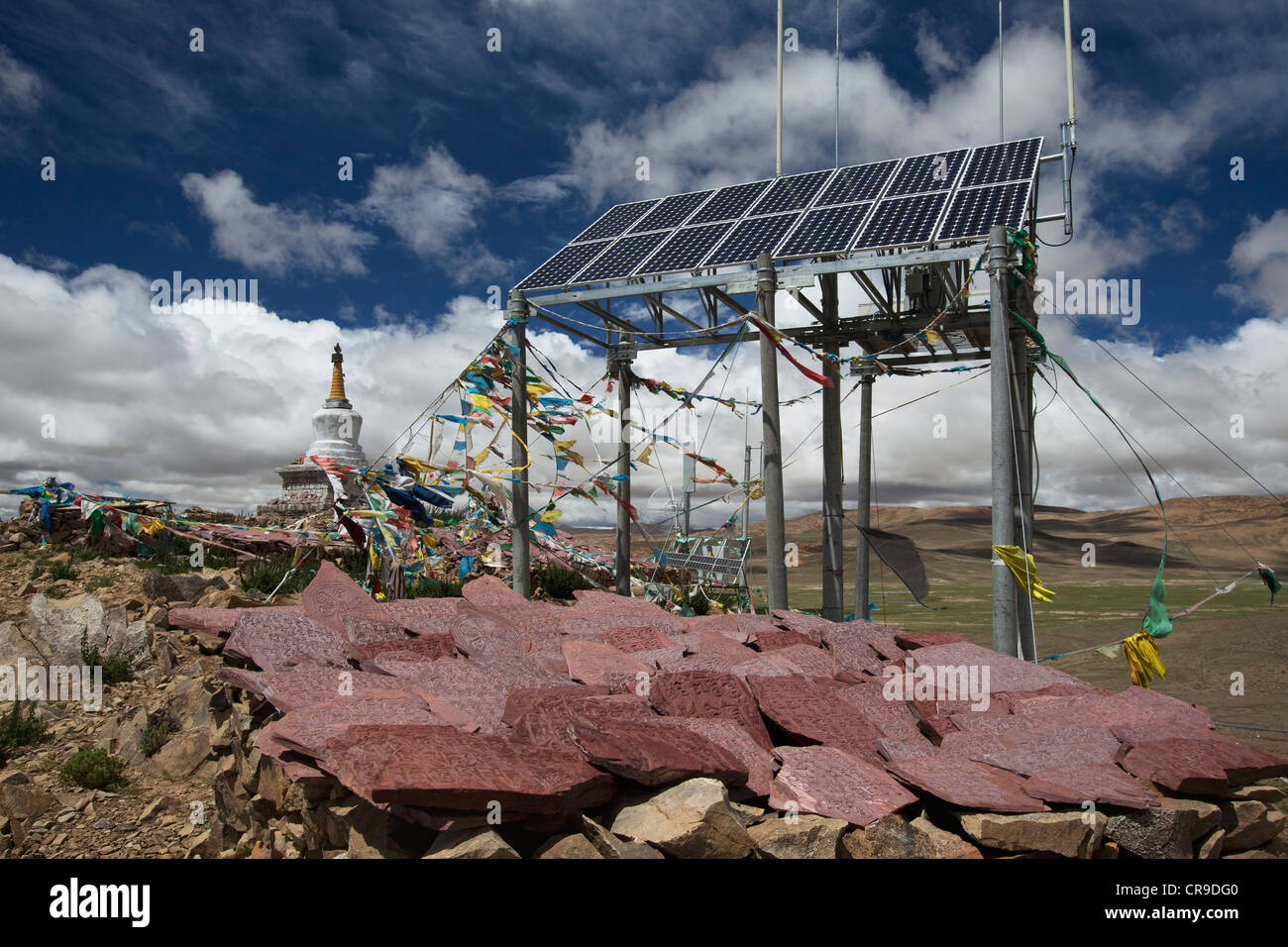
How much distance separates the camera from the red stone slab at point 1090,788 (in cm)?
395

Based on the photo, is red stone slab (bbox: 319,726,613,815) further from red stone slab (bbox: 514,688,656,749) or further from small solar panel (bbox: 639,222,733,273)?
small solar panel (bbox: 639,222,733,273)

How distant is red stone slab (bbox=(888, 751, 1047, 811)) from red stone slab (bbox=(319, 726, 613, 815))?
1.63 m

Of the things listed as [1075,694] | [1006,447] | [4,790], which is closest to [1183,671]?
[1006,447]

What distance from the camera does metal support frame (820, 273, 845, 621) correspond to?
12.0 m

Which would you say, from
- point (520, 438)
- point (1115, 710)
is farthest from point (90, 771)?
point (1115, 710)

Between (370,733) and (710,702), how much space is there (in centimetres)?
218

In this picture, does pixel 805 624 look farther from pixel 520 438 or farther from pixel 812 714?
pixel 520 438

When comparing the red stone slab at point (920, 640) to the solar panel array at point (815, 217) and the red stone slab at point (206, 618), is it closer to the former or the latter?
the solar panel array at point (815, 217)

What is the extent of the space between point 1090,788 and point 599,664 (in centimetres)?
330

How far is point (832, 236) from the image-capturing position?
9.88m

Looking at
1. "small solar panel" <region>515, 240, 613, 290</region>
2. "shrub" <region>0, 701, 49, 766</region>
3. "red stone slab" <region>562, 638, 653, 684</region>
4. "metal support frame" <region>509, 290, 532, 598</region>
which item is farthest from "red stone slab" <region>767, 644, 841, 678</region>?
"small solar panel" <region>515, 240, 613, 290</region>

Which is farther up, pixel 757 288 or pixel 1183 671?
pixel 757 288

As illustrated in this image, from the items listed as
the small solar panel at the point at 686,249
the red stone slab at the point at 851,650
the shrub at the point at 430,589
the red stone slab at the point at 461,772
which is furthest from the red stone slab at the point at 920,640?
the shrub at the point at 430,589
